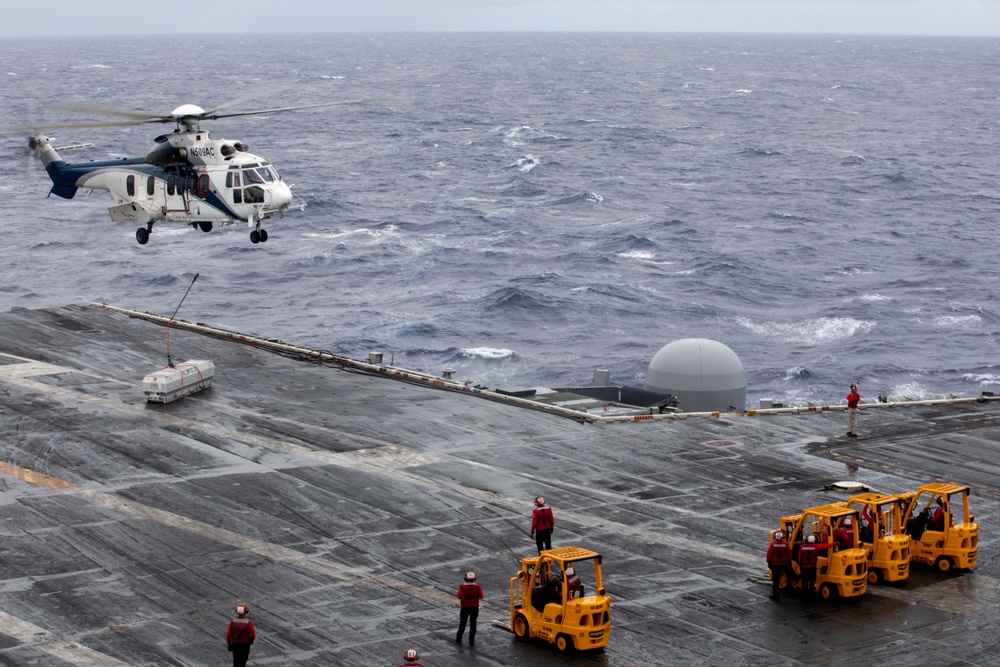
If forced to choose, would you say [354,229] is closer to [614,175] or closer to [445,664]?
[614,175]

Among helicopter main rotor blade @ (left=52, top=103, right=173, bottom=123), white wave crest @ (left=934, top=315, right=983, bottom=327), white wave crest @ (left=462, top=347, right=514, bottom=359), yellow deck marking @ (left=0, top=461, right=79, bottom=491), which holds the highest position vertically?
helicopter main rotor blade @ (left=52, top=103, right=173, bottom=123)

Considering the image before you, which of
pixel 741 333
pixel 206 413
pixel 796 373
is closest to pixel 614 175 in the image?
pixel 741 333

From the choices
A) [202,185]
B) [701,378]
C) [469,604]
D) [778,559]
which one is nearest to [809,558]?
[778,559]

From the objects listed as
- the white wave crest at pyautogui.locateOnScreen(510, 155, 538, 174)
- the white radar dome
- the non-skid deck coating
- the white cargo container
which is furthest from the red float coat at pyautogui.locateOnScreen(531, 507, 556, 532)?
the white wave crest at pyautogui.locateOnScreen(510, 155, 538, 174)

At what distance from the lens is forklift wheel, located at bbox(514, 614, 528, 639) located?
25.5 metres

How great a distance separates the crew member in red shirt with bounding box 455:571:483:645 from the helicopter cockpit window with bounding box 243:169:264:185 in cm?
2440

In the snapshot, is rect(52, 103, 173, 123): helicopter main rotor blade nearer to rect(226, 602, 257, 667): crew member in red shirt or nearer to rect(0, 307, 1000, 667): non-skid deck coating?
rect(0, 307, 1000, 667): non-skid deck coating

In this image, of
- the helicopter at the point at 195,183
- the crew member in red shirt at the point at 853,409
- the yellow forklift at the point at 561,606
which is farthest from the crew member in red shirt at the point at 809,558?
the helicopter at the point at 195,183

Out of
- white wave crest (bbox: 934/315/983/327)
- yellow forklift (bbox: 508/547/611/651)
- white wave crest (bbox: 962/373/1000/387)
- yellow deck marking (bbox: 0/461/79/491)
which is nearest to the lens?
yellow forklift (bbox: 508/547/611/651)

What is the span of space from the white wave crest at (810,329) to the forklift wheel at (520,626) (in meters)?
51.9

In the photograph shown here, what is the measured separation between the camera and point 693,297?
8369 centimetres

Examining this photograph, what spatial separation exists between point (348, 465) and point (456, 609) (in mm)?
11033

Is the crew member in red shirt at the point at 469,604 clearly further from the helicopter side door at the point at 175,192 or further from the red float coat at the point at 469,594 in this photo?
A: the helicopter side door at the point at 175,192

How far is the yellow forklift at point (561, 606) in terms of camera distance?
80.9 feet
